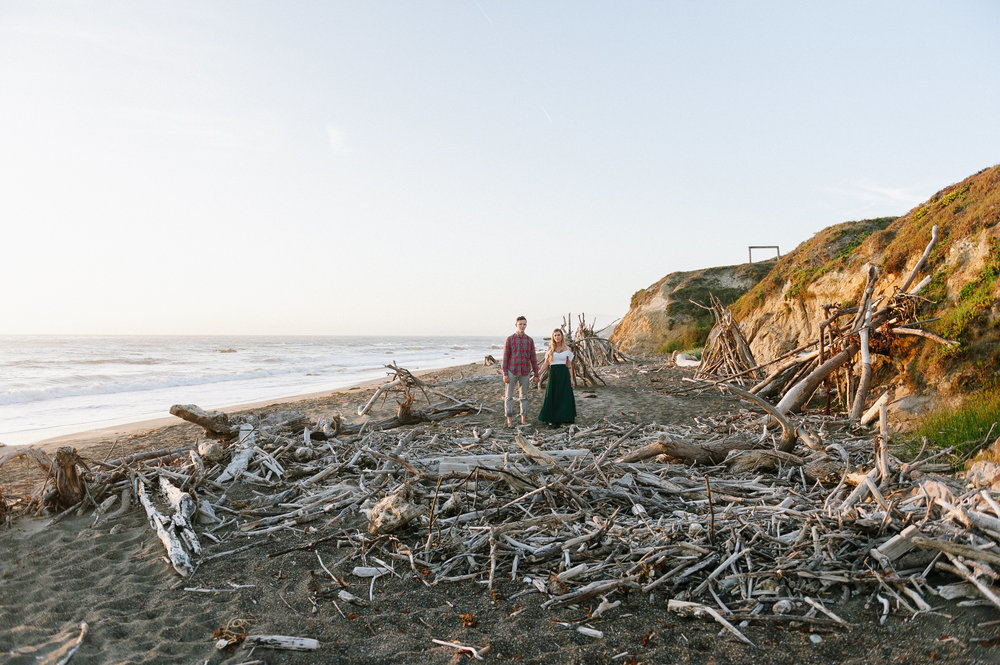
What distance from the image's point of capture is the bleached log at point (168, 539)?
4340 mm

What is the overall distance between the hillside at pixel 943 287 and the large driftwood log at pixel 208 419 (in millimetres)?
9511


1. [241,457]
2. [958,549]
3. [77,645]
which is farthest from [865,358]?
[77,645]

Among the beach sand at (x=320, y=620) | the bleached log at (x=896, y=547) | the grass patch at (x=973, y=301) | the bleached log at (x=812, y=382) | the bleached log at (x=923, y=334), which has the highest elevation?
the grass patch at (x=973, y=301)

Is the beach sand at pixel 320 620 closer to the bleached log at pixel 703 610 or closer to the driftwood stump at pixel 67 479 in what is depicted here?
the bleached log at pixel 703 610

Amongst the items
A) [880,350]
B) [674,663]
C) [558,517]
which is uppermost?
[880,350]

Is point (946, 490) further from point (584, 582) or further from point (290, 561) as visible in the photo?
point (290, 561)

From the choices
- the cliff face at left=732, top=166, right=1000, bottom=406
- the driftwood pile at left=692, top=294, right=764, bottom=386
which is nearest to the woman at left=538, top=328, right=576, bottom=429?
the driftwood pile at left=692, top=294, right=764, bottom=386

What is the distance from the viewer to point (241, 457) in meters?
6.72

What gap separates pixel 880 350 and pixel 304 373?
80.3ft

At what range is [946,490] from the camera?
3.89m

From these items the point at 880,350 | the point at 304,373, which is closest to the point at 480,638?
the point at 880,350

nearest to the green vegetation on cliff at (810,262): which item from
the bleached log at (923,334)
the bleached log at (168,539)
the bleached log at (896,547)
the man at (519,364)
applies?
the bleached log at (923,334)

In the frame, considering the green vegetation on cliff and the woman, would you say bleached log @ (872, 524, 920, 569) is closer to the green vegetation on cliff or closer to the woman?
the woman

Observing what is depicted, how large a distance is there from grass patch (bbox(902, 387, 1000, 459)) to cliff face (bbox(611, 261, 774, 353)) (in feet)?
56.6
